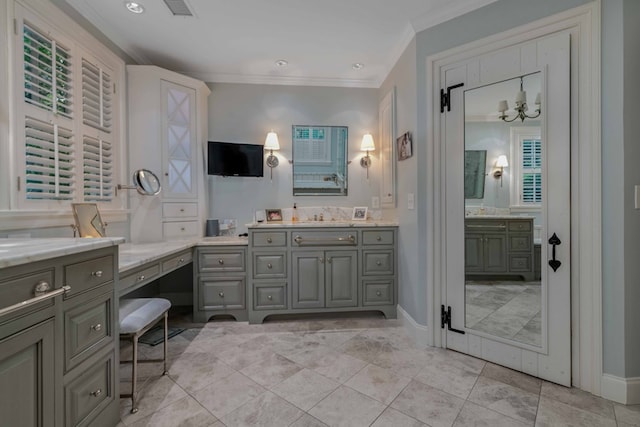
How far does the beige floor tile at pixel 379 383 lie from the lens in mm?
1711

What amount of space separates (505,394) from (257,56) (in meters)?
3.46

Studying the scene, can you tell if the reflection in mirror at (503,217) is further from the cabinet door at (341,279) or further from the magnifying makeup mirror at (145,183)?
the magnifying makeup mirror at (145,183)

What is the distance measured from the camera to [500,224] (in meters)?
2.10

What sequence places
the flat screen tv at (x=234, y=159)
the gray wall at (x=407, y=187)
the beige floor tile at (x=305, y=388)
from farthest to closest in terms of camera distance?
the flat screen tv at (x=234, y=159)
the gray wall at (x=407, y=187)
the beige floor tile at (x=305, y=388)

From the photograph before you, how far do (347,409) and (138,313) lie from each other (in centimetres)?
135

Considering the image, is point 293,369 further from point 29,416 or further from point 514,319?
point 514,319

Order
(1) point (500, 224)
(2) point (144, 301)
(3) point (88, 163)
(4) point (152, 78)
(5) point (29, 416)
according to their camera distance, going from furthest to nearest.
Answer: (4) point (152, 78) → (3) point (88, 163) → (1) point (500, 224) → (2) point (144, 301) → (5) point (29, 416)

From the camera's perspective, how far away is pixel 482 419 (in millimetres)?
1509

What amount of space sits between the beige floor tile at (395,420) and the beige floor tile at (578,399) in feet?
2.87

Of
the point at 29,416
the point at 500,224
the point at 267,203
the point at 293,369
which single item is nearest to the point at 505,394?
the point at 500,224

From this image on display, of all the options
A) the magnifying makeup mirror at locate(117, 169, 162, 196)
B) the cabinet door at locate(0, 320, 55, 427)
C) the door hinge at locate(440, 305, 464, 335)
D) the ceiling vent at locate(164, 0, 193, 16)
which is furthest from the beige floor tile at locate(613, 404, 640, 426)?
the ceiling vent at locate(164, 0, 193, 16)

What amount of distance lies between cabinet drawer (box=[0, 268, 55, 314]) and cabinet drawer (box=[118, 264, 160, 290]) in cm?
58

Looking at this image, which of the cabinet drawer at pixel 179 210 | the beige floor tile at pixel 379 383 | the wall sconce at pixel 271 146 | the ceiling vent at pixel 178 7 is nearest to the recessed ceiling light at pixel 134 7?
the ceiling vent at pixel 178 7

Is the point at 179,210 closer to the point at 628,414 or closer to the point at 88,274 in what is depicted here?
the point at 88,274
